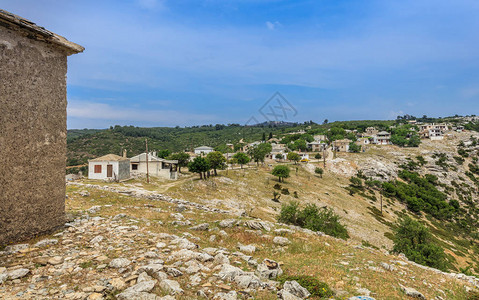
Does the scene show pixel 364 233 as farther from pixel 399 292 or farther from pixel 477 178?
pixel 477 178

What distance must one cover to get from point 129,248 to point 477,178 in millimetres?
142445

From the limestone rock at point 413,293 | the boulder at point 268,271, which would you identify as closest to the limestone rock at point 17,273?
the boulder at point 268,271

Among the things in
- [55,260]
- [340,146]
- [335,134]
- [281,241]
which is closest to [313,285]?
[281,241]

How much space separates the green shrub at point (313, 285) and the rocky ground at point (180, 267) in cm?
23

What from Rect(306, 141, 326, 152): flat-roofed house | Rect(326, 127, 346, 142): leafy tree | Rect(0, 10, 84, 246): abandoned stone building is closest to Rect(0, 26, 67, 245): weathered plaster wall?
Rect(0, 10, 84, 246): abandoned stone building

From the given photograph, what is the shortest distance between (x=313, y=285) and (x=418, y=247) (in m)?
29.1

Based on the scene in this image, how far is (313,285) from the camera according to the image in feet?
23.0

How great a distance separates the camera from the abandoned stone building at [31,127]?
23.8 feet

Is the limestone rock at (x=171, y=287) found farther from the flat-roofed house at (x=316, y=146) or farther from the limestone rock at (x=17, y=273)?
the flat-roofed house at (x=316, y=146)

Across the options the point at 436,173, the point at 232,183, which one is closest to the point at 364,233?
the point at 232,183

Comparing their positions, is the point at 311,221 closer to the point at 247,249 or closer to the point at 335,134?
the point at 247,249

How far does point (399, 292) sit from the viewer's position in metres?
Answer: 7.71

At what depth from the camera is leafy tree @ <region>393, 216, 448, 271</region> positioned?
25.0 m

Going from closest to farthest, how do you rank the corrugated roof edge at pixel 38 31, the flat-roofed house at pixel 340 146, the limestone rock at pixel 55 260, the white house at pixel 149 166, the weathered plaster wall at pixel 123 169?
1. the limestone rock at pixel 55 260
2. the corrugated roof edge at pixel 38 31
3. the weathered plaster wall at pixel 123 169
4. the white house at pixel 149 166
5. the flat-roofed house at pixel 340 146
